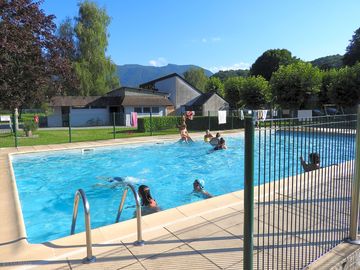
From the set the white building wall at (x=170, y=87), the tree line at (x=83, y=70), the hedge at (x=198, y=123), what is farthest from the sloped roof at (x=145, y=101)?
the hedge at (x=198, y=123)

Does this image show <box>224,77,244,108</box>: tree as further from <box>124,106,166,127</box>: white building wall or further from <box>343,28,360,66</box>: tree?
<box>343,28,360,66</box>: tree

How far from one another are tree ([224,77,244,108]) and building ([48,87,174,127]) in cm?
1107

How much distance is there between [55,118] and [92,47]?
11.0m

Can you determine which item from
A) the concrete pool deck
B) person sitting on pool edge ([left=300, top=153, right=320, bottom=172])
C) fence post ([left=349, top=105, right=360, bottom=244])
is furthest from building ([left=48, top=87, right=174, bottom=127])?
fence post ([left=349, top=105, right=360, bottom=244])

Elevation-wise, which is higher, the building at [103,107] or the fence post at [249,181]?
the building at [103,107]

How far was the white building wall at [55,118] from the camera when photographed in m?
35.3

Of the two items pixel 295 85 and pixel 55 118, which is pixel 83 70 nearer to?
pixel 55 118

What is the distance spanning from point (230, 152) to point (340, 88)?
54.3ft

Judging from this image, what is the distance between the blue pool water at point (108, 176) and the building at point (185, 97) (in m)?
23.1

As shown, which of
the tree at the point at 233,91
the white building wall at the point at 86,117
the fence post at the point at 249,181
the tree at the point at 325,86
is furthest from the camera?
the tree at the point at 233,91

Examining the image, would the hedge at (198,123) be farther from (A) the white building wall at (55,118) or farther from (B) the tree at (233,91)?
(B) the tree at (233,91)

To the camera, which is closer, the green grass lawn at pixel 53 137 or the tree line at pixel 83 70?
the tree line at pixel 83 70

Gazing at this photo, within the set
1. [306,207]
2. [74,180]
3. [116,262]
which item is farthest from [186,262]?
[74,180]

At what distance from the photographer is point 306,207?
5.11 meters
